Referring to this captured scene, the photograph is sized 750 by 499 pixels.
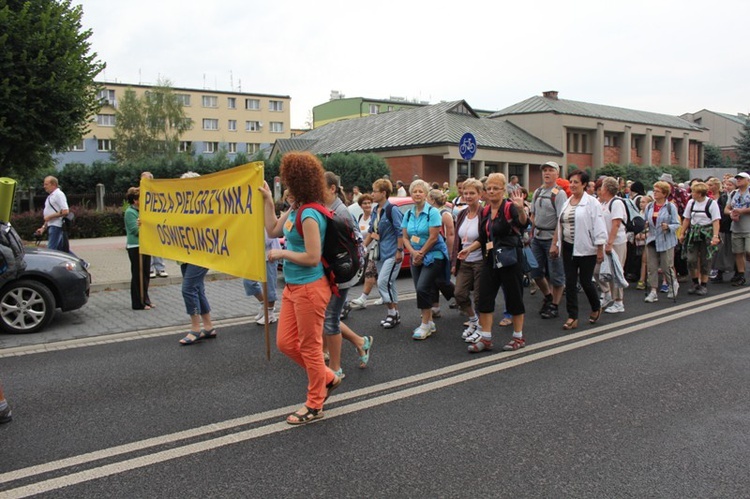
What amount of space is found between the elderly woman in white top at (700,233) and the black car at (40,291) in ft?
30.8

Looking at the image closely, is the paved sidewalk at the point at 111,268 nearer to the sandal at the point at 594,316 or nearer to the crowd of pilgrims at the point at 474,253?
the crowd of pilgrims at the point at 474,253

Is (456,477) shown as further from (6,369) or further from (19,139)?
(19,139)

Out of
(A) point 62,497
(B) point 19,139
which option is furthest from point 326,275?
(B) point 19,139

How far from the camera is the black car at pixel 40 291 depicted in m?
7.27

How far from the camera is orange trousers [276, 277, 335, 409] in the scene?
14.4 ft

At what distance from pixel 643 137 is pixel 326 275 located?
56931mm

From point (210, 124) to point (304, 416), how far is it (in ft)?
245

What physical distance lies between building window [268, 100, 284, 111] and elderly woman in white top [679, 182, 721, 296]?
7233 centimetres

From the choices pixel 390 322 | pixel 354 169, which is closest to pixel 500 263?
pixel 390 322

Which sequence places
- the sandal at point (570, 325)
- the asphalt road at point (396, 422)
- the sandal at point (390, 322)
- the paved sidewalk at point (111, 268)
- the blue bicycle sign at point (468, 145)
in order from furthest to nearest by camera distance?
the blue bicycle sign at point (468, 145) → the paved sidewalk at point (111, 268) → the sandal at point (390, 322) → the sandal at point (570, 325) → the asphalt road at point (396, 422)

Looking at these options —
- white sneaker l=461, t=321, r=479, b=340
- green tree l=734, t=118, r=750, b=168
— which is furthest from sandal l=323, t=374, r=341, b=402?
Result: green tree l=734, t=118, r=750, b=168

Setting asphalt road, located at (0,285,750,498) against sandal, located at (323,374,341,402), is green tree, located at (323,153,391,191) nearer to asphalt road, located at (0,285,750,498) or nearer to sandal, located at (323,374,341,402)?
asphalt road, located at (0,285,750,498)

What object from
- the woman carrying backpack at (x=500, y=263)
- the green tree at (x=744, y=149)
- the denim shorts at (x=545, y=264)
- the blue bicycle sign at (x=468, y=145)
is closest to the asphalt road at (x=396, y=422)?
the woman carrying backpack at (x=500, y=263)

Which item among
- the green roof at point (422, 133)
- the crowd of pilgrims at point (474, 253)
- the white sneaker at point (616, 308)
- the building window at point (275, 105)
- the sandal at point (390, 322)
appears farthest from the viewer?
the building window at point (275, 105)
